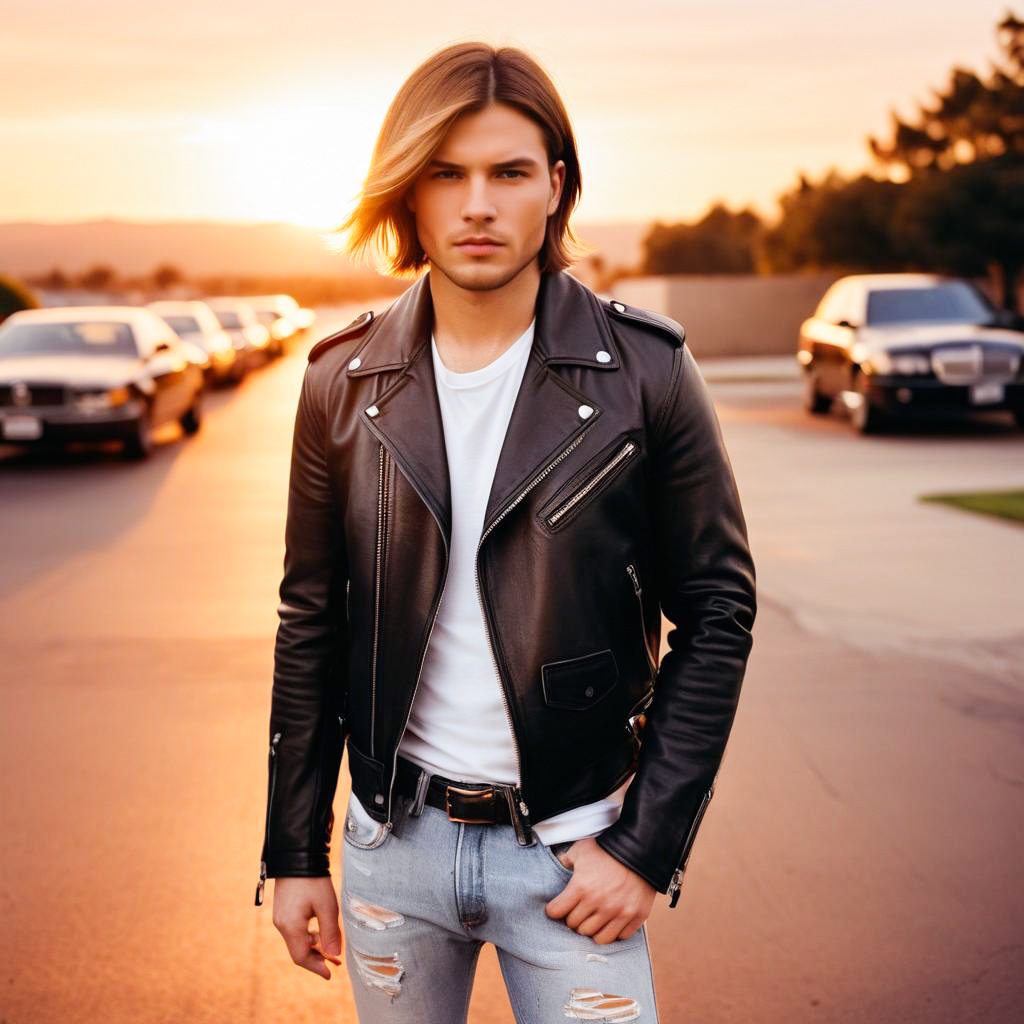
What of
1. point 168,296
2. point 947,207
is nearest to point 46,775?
point 947,207

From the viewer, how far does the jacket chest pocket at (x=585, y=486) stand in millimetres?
1825

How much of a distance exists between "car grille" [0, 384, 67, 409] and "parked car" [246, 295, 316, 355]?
20.7 metres

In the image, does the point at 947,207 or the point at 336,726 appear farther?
the point at 947,207

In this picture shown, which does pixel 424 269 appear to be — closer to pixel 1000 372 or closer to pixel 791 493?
pixel 791 493

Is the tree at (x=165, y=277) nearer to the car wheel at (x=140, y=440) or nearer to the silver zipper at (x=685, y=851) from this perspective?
the car wheel at (x=140, y=440)

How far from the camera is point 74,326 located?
15328mm

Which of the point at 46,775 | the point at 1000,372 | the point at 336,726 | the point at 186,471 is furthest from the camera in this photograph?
the point at 1000,372

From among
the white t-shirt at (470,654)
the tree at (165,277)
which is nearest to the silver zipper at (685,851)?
the white t-shirt at (470,654)

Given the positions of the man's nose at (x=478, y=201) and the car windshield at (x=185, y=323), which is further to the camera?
the car windshield at (x=185, y=323)

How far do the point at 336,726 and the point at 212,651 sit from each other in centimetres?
450

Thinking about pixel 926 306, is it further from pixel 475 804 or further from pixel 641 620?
pixel 475 804

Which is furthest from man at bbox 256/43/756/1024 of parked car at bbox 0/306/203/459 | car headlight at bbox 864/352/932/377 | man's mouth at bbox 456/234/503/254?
car headlight at bbox 864/352/932/377

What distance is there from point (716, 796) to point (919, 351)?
11.4 m

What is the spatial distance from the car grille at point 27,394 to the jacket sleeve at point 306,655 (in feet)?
40.5
